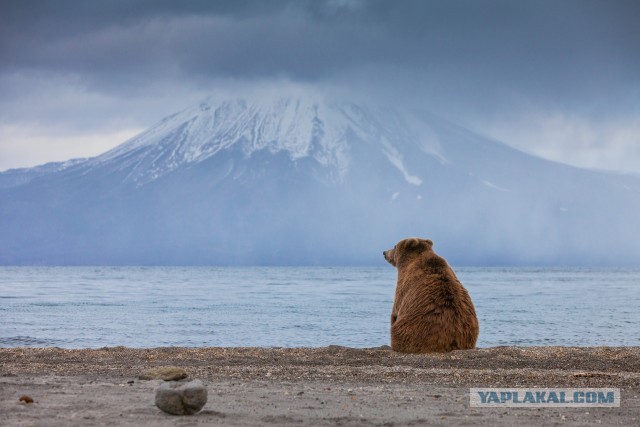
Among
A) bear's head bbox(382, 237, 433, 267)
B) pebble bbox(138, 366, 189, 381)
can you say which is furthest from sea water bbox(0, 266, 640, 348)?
pebble bbox(138, 366, 189, 381)

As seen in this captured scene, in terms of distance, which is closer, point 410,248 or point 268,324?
point 410,248

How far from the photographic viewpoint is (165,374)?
34.3 feet

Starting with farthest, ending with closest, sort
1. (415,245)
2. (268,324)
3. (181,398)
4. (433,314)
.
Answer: (268,324) → (415,245) → (433,314) → (181,398)

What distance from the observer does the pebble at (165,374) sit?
10.2 meters

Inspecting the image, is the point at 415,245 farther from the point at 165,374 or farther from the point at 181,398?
the point at 181,398

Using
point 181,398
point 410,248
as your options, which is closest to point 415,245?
point 410,248

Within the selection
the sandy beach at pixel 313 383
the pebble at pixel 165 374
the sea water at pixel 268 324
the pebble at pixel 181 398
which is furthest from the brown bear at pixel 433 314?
the sea water at pixel 268 324

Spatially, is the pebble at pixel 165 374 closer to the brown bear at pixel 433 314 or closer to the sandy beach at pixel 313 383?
the sandy beach at pixel 313 383

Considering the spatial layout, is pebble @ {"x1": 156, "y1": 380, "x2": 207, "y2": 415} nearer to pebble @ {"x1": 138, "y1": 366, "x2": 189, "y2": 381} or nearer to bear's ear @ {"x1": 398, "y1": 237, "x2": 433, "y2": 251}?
pebble @ {"x1": 138, "y1": 366, "x2": 189, "y2": 381}

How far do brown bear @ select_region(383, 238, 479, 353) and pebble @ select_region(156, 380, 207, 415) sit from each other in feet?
20.0

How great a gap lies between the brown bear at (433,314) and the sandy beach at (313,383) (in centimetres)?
31

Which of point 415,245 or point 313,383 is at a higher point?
point 415,245

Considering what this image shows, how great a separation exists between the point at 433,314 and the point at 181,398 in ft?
21.0

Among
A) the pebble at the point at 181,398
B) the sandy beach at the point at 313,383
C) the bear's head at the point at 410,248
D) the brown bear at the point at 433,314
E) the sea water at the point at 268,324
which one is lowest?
the sea water at the point at 268,324
